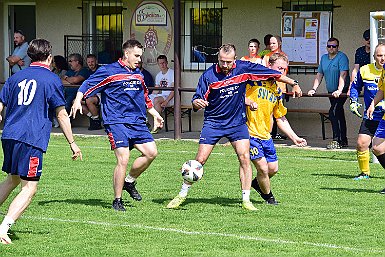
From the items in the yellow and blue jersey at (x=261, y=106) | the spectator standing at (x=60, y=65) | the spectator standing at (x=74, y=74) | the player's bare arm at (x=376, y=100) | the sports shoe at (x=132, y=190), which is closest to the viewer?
the yellow and blue jersey at (x=261, y=106)

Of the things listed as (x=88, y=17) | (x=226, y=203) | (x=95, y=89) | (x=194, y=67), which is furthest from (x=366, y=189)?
(x=88, y=17)

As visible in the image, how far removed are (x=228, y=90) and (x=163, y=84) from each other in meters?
10.1

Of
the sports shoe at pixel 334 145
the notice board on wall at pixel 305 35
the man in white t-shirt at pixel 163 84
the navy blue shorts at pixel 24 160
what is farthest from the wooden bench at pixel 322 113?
the navy blue shorts at pixel 24 160

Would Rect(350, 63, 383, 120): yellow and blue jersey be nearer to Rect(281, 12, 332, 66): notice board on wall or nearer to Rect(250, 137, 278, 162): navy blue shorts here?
Rect(250, 137, 278, 162): navy blue shorts

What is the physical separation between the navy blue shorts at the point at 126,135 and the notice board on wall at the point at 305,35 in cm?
898

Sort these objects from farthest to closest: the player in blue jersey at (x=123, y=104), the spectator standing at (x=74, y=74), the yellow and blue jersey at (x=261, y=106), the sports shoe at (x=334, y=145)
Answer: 1. the spectator standing at (x=74, y=74)
2. the sports shoe at (x=334, y=145)
3. the yellow and blue jersey at (x=261, y=106)
4. the player in blue jersey at (x=123, y=104)

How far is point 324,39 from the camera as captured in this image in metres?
20.1

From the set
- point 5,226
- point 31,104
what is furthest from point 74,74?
point 5,226

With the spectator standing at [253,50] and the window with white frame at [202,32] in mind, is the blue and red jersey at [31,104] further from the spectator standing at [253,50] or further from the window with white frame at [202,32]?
the window with white frame at [202,32]

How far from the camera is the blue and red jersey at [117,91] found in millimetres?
11602

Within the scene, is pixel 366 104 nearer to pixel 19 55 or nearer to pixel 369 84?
pixel 369 84

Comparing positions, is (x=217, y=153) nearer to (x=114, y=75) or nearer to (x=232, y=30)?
(x=232, y=30)

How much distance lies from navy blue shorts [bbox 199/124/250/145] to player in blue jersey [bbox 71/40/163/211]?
67cm

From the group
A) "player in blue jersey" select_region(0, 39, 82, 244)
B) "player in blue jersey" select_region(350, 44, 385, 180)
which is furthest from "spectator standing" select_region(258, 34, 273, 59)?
"player in blue jersey" select_region(0, 39, 82, 244)
